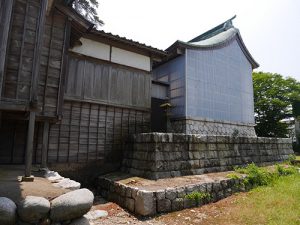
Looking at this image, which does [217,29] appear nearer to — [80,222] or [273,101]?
[273,101]

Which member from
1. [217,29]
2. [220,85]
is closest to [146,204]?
[220,85]

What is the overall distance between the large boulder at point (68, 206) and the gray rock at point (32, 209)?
0.17 meters

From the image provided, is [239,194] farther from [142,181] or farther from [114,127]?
[114,127]

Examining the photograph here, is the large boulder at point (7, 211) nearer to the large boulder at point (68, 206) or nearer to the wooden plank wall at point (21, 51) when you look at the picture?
the large boulder at point (68, 206)

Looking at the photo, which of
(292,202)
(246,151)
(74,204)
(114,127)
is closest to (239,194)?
(292,202)

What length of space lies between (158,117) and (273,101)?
1793 cm

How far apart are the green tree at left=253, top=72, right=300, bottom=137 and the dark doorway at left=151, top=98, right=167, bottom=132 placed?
1659cm

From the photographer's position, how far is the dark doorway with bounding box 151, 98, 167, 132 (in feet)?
48.1

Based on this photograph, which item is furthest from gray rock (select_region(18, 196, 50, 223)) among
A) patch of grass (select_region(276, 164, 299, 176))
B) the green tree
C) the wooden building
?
the green tree

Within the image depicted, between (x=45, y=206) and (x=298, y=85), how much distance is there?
32.1m

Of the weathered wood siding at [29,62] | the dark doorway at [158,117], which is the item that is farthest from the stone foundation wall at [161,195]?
the dark doorway at [158,117]

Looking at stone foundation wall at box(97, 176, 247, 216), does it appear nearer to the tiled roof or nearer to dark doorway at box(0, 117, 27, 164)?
dark doorway at box(0, 117, 27, 164)

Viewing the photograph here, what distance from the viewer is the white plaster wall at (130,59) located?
478 inches

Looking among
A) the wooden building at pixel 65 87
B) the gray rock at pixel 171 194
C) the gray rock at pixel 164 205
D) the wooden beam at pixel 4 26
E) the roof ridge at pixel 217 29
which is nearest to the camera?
the wooden beam at pixel 4 26
